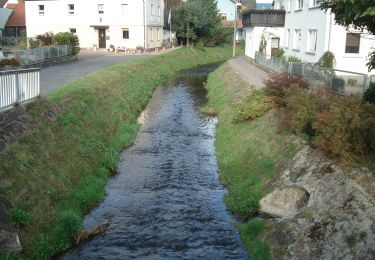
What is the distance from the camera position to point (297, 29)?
38.0 meters

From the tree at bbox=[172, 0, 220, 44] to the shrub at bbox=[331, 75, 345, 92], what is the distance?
44.2m

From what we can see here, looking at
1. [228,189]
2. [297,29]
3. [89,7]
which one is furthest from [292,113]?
[89,7]

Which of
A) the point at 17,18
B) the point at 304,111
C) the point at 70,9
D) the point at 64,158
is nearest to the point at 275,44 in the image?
the point at 70,9

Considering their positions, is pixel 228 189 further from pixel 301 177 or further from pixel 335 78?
pixel 335 78

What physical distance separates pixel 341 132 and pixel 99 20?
4983cm

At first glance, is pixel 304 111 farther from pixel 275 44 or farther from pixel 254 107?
pixel 275 44

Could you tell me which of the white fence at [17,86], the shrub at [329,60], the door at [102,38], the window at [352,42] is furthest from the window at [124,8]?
the white fence at [17,86]

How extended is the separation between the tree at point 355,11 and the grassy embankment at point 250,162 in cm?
442

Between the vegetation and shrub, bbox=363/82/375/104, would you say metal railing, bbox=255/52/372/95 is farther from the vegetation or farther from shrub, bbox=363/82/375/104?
the vegetation

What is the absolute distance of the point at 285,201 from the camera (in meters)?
13.6

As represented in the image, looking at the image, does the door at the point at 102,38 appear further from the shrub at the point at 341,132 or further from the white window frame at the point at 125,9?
the shrub at the point at 341,132

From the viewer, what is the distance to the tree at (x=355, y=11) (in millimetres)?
11733

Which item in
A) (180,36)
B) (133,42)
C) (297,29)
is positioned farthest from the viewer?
(180,36)

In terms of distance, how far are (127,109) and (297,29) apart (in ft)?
60.8
